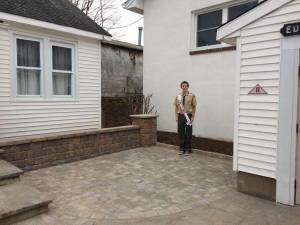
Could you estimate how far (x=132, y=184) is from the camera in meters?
5.05

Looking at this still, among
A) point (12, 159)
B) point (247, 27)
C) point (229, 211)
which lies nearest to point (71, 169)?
point (12, 159)

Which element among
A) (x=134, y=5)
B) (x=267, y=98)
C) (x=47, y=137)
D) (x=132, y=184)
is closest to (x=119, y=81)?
(x=134, y=5)

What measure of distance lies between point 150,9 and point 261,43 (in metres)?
5.80

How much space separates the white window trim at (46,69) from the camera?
6785 millimetres

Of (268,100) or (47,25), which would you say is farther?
(47,25)

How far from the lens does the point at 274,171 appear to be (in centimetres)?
419

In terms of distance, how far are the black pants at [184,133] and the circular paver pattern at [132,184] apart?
0.37 m

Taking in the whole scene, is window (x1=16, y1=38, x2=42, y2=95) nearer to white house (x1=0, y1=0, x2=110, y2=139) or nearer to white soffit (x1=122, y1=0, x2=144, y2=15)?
white house (x1=0, y1=0, x2=110, y2=139)

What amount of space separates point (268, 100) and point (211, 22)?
14.7ft

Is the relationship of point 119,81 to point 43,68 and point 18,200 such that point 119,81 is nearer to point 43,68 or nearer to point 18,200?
point 43,68

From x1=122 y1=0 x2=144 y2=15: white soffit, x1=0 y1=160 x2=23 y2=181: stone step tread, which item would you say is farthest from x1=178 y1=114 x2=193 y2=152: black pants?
x1=122 y1=0 x2=144 y2=15: white soffit

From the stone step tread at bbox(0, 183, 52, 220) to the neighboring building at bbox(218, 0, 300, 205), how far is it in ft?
9.99

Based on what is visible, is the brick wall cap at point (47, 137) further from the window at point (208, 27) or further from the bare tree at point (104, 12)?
the bare tree at point (104, 12)

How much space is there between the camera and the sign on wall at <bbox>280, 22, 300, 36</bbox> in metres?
3.88
